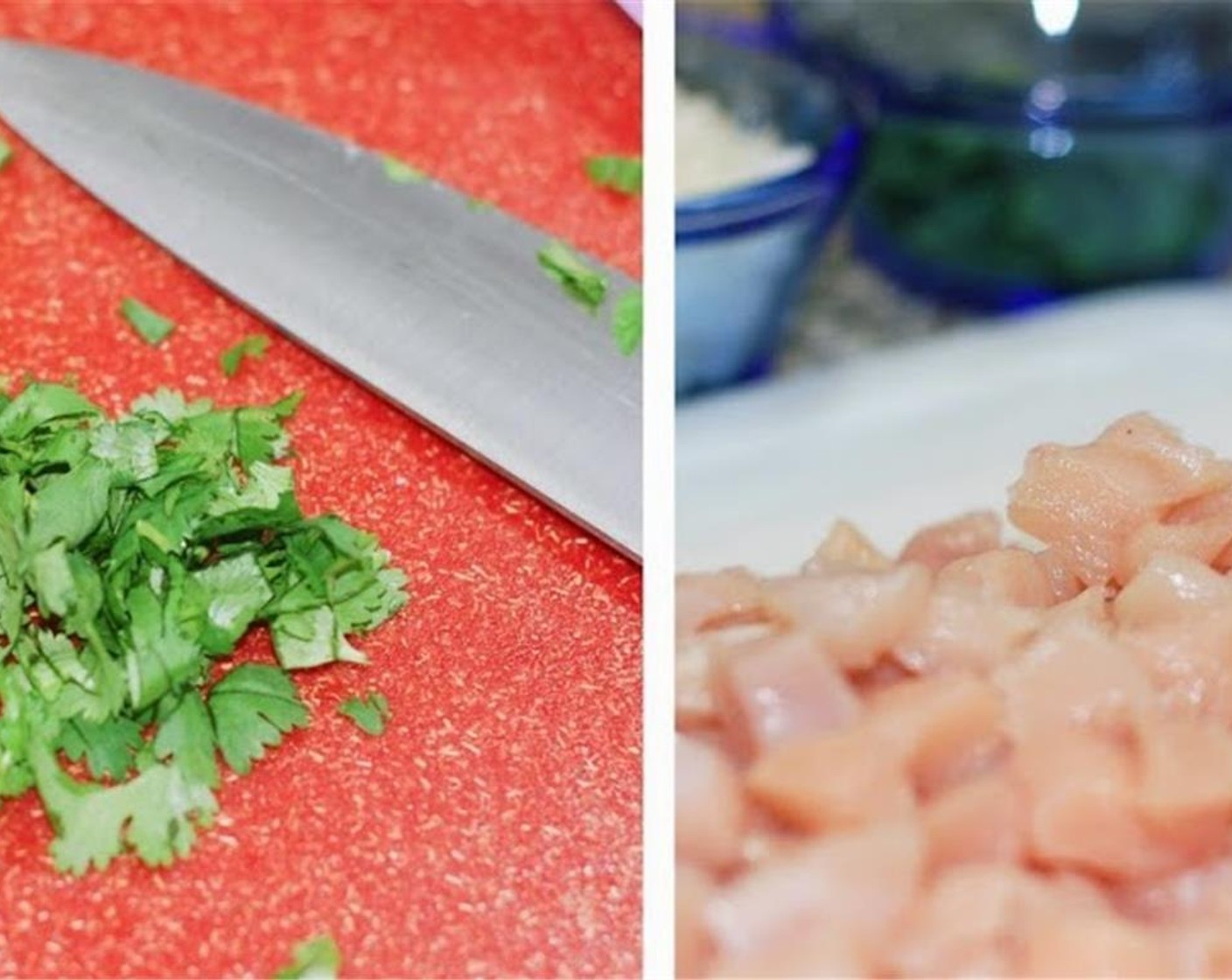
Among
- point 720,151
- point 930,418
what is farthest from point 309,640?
point 720,151

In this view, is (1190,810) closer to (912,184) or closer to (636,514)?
(636,514)

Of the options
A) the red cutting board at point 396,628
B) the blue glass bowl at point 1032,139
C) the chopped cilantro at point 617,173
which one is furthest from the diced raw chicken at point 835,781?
the blue glass bowl at point 1032,139

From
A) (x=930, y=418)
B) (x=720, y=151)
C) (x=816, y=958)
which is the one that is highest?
(x=816, y=958)

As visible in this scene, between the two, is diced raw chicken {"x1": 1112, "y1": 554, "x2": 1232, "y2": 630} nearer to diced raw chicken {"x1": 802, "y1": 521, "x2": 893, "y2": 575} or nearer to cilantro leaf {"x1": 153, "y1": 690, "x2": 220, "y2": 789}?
diced raw chicken {"x1": 802, "y1": 521, "x2": 893, "y2": 575}

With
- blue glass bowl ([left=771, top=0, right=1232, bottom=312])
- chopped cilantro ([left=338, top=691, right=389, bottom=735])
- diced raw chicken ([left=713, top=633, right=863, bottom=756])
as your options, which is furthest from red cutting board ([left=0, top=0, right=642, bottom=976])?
blue glass bowl ([left=771, top=0, right=1232, bottom=312])

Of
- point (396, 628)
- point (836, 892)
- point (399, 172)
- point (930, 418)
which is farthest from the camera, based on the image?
point (930, 418)

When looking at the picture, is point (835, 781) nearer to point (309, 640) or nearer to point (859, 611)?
point (859, 611)

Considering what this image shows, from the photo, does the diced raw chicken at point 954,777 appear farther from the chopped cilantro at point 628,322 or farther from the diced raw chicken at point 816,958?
the chopped cilantro at point 628,322
